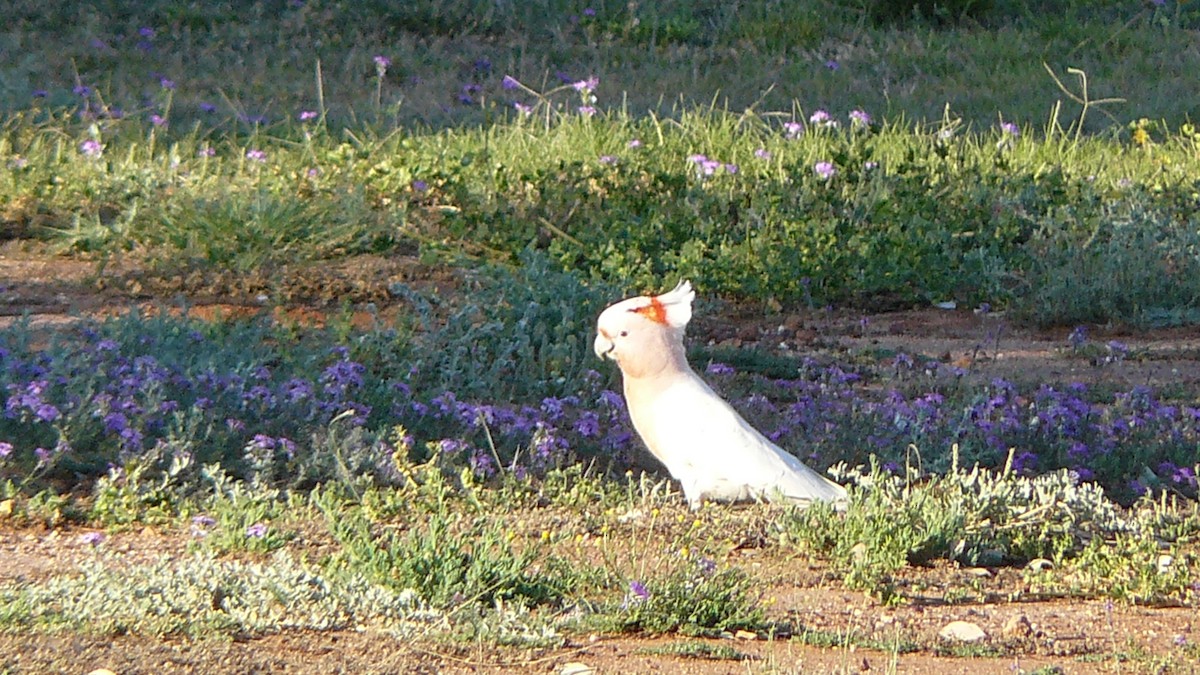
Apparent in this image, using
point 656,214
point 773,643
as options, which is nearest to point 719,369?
point 656,214

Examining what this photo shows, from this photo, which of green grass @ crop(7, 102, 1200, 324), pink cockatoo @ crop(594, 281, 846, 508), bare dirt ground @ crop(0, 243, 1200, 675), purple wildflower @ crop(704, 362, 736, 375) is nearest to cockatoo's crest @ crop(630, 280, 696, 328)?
pink cockatoo @ crop(594, 281, 846, 508)

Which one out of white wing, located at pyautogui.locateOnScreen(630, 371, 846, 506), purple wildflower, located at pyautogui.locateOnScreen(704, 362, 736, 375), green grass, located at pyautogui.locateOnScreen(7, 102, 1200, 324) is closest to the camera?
white wing, located at pyautogui.locateOnScreen(630, 371, 846, 506)

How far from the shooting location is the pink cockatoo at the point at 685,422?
395 centimetres

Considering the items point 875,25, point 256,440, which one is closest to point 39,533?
point 256,440

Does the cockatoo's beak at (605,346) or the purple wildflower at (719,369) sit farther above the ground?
the cockatoo's beak at (605,346)

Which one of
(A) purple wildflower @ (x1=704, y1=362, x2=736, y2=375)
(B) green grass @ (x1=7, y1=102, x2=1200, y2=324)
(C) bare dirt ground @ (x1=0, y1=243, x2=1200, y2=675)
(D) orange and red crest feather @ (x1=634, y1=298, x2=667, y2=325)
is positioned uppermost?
(D) orange and red crest feather @ (x1=634, y1=298, x2=667, y2=325)

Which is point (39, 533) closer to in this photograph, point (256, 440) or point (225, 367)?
point (256, 440)

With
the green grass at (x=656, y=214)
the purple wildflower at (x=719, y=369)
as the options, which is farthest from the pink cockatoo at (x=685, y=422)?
the green grass at (x=656, y=214)

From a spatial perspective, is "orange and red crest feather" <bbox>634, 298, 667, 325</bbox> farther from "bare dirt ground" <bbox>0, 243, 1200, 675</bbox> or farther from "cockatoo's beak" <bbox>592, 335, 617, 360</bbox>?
"bare dirt ground" <bbox>0, 243, 1200, 675</bbox>

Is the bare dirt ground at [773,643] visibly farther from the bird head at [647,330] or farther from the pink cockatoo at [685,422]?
the bird head at [647,330]

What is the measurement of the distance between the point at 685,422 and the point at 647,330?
0.78ft

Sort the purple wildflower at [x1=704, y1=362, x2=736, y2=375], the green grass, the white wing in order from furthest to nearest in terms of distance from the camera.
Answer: the green grass < the purple wildflower at [x1=704, y1=362, x2=736, y2=375] < the white wing

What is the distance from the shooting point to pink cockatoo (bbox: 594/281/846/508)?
13.0 ft

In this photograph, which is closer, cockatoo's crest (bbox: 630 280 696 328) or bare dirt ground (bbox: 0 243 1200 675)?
bare dirt ground (bbox: 0 243 1200 675)
